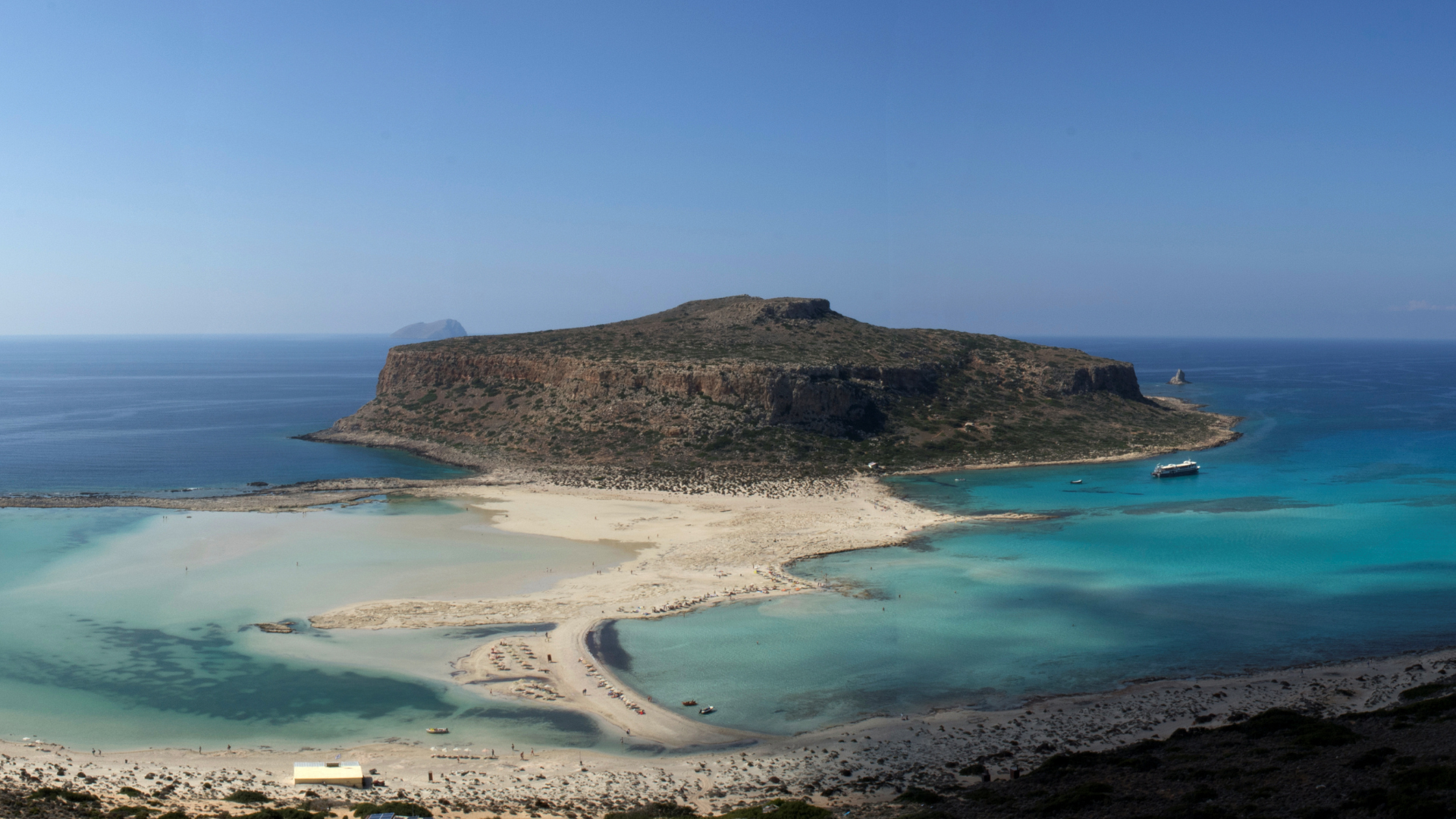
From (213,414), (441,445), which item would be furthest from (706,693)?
(213,414)

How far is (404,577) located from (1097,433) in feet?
204

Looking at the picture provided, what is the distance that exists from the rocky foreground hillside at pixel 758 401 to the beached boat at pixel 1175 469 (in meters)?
8.93

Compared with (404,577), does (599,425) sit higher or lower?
higher

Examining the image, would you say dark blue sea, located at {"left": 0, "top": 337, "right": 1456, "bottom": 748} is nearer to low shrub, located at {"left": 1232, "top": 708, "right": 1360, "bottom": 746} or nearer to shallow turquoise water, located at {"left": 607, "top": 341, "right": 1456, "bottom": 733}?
shallow turquoise water, located at {"left": 607, "top": 341, "right": 1456, "bottom": 733}

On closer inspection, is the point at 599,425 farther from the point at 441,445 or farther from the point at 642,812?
the point at 642,812

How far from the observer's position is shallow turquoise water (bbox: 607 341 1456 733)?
28500 millimetres

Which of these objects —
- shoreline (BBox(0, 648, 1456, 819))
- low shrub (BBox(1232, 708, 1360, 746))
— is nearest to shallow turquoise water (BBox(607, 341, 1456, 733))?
shoreline (BBox(0, 648, 1456, 819))

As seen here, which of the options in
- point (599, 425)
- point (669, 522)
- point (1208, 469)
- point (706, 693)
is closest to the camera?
point (706, 693)

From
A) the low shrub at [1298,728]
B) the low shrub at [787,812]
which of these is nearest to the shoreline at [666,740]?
the low shrub at [787,812]

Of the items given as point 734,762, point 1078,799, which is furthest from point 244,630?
point 1078,799

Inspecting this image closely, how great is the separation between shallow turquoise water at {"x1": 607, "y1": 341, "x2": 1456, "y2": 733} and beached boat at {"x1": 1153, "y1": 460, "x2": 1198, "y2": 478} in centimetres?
91

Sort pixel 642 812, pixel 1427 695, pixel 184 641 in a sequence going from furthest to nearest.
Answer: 1. pixel 184 641
2. pixel 1427 695
3. pixel 642 812

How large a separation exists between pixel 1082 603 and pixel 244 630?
32.9 m

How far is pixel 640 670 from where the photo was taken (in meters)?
29.2
